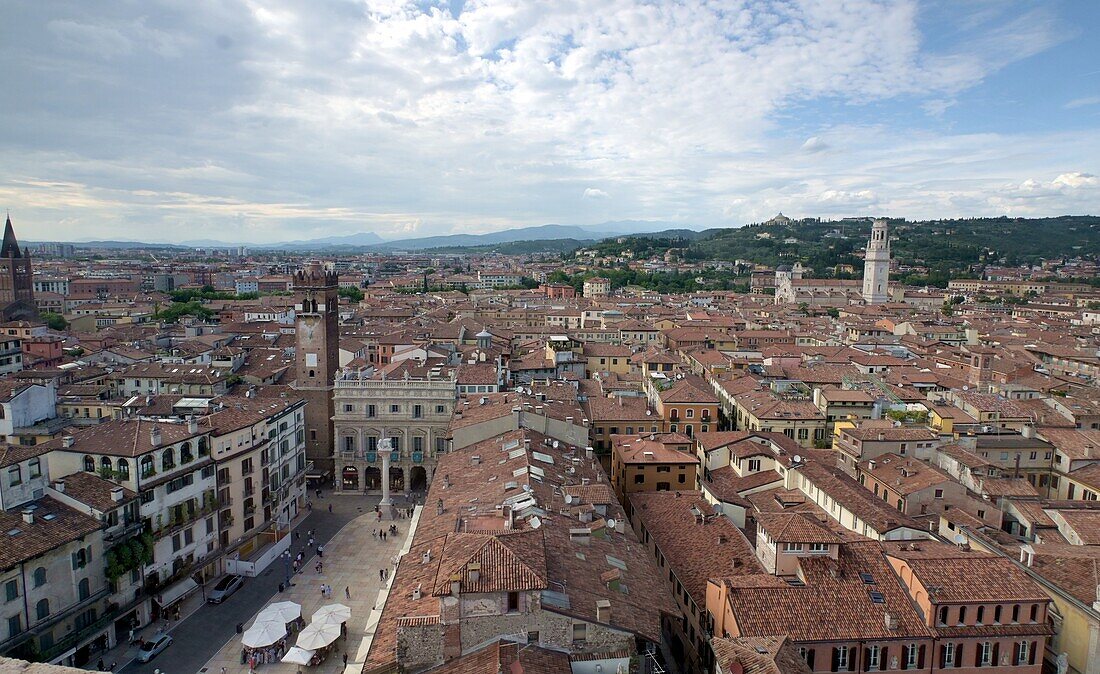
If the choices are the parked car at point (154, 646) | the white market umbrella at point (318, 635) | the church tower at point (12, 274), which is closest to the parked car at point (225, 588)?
the parked car at point (154, 646)

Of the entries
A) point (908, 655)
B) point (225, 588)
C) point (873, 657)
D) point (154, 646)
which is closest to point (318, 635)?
point (154, 646)

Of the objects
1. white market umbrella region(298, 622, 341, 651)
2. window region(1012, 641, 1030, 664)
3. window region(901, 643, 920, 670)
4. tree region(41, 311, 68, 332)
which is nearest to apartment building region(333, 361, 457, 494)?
white market umbrella region(298, 622, 341, 651)

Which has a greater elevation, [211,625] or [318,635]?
[318,635]

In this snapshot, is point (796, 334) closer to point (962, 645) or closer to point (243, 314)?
point (962, 645)

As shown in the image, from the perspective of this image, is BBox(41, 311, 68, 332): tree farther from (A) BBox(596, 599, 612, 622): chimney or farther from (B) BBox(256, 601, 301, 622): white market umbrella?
(A) BBox(596, 599, 612, 622): chimney

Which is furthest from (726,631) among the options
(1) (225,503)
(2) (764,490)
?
(1) (225,503)

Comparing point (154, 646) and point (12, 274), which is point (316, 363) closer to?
point (154, 646)

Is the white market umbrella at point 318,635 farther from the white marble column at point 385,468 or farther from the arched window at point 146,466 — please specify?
the white marble column at point 385,468
